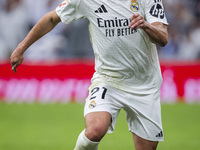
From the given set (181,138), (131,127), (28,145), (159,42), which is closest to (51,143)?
(28,145)

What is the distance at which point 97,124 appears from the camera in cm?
452

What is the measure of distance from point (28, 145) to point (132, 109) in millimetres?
3273

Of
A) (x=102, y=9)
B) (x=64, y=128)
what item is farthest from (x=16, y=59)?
(x=64, y=128)

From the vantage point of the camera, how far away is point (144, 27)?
4.27 m

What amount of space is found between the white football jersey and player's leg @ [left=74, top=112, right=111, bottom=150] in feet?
1.90

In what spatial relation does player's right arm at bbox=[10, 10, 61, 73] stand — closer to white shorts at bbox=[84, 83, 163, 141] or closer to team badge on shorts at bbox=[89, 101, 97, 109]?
white shorts at bbox=[84, 83, 163, 141]

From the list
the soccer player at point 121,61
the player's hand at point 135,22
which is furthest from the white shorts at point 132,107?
the player's hand at point 135,22

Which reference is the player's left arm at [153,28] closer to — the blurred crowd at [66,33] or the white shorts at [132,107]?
the white shorts at [132,107]

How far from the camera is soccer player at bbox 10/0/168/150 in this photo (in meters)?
4.82

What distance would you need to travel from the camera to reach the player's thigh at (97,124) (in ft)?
14.7

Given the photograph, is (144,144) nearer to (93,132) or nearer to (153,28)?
(93,132)

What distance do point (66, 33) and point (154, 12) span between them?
7.64 metres

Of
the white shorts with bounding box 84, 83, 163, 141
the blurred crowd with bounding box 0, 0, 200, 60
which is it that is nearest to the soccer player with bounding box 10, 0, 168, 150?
the white shorts with bounding box 84, 83, 163, 141

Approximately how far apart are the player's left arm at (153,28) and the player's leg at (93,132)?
96 centimetres
